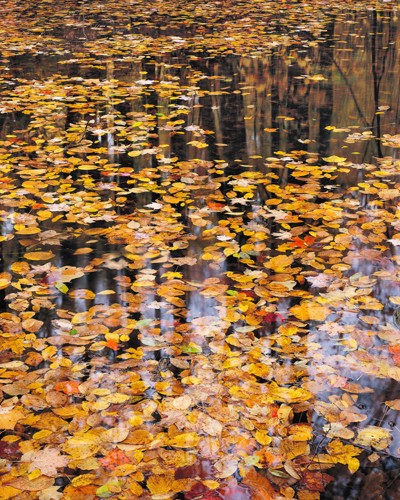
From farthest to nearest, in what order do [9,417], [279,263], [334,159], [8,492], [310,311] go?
[334,159], [279,263], [310,311], [9,417], [8,492]

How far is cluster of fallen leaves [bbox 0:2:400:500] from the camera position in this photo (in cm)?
253

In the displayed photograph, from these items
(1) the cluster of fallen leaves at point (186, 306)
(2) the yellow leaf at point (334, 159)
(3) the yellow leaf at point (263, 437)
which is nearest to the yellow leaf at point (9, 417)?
(1) the cluster of fallen leaves at point (186, 306)

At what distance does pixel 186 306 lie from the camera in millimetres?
3564

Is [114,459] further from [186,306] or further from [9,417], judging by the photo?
[186,306]

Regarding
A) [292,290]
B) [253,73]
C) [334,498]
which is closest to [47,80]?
[253,73]

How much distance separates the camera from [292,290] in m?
3.70

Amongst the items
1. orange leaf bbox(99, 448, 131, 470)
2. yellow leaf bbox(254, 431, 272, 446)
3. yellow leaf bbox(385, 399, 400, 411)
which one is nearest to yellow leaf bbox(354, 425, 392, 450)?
yellow leaf bbox(385, 399, 400, 411)

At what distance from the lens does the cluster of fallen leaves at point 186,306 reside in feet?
8.29

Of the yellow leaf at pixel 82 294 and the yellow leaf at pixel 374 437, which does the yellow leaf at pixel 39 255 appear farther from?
the yellow leaf at pixel 374 437

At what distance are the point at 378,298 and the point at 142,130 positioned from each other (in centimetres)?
371

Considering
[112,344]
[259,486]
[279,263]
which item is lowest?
[259,486]

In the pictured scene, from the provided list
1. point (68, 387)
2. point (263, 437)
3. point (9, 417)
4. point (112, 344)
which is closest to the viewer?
point (263, 437)

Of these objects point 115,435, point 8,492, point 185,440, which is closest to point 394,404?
point 185,440

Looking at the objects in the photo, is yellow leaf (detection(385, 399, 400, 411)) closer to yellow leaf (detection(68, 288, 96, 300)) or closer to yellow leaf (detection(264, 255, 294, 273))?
yellow leaf (detection(264, 255, 294, 273))
